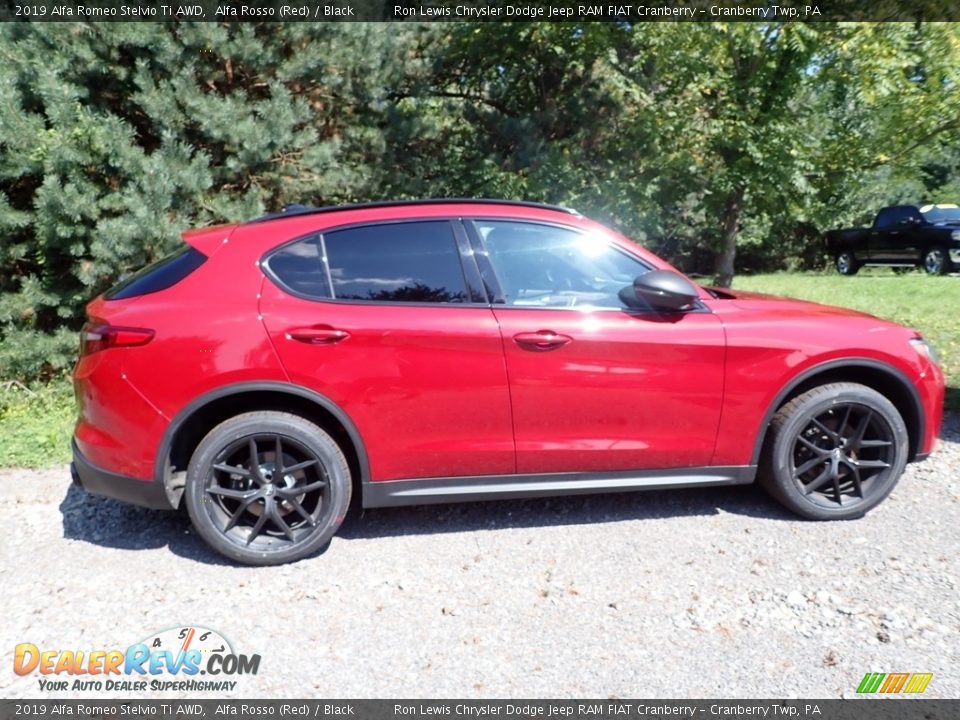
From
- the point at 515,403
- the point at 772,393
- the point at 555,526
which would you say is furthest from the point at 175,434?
the point at 772,393

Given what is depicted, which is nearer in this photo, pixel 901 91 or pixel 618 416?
pixel 618 416

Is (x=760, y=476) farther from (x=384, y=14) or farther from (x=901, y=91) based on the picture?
(x=384, y=14)

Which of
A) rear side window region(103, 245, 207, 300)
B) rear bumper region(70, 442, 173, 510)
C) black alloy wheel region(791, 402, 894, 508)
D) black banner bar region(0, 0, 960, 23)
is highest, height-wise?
black banner bar region(0, 0, 960, 23)

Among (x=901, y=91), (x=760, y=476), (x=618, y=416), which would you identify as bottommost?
(x=760, y=476)

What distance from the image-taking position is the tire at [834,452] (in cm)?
371

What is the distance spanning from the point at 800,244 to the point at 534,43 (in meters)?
15.5

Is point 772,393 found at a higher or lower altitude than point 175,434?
higher

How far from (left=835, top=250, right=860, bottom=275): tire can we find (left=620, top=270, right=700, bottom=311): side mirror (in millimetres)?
17852

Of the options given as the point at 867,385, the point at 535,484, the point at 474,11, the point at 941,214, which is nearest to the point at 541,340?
the point at 535,484

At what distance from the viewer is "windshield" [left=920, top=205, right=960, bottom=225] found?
1670 cm

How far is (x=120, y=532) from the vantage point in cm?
380

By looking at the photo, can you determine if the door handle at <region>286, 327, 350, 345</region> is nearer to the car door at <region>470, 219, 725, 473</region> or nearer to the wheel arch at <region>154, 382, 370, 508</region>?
the wheel arch at <region>154, 382, 370, 508</region>

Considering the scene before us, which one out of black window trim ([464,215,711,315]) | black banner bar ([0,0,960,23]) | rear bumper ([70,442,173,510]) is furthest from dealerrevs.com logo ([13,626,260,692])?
black banner bar ([0,0,960,23])

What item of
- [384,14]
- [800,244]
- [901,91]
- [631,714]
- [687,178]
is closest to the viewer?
[631,714]
